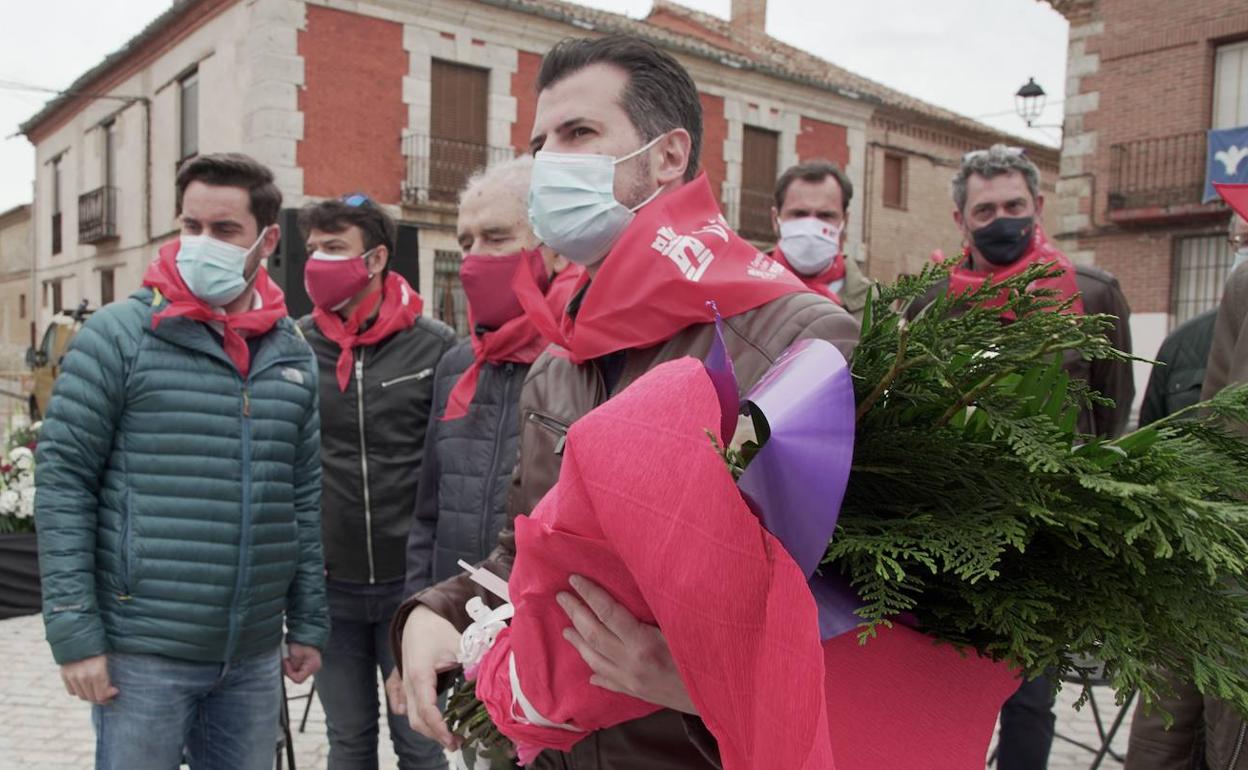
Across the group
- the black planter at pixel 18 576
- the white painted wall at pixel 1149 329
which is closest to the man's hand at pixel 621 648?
the black planter at pixel 18 576

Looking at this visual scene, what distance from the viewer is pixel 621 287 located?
1.69 meters

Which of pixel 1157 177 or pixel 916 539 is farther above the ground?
pixel 1157 177

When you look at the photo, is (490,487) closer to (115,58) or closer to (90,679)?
(90,679)

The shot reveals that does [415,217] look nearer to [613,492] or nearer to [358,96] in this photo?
[358,96]

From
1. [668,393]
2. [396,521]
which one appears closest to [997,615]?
[668,393]

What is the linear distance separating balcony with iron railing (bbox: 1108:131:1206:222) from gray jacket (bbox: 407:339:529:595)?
1581 centimetres

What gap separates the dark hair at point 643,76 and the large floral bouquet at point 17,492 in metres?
7.08

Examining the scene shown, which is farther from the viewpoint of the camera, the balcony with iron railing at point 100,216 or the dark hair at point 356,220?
the balcony with iron railing at point 100,216

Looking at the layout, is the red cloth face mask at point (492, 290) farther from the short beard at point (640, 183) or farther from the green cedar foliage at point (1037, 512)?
the green cedar foliage at point (1037, 512)

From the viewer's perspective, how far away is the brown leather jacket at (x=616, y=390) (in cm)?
153

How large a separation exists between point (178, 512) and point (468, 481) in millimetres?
828

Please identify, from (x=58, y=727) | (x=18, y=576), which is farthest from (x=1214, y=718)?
(x=18, y=576)

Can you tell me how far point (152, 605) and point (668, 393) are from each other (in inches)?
93.5

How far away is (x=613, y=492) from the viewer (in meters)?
0.95
